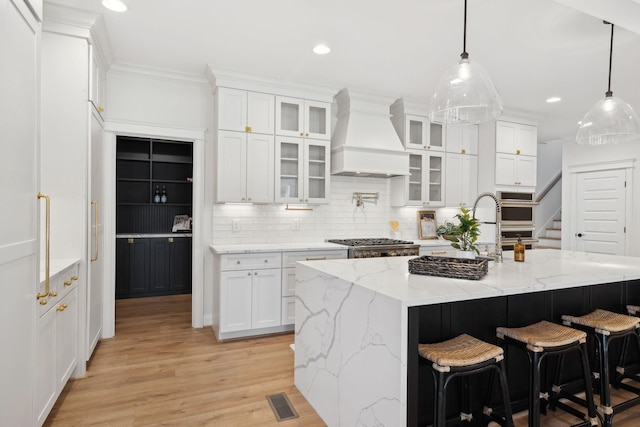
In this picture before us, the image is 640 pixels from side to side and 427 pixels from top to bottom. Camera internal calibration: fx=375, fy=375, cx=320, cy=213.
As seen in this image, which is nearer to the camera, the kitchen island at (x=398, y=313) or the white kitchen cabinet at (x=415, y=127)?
the kitchen island at (x=398, y=313)

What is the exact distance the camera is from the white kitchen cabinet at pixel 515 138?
541 centimetres

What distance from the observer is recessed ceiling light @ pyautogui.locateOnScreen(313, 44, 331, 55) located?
3361 mm

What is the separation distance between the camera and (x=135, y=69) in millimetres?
3859

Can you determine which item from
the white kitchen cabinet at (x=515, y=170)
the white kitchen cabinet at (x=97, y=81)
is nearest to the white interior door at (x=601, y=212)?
the white kitchen cabinet at (x=515, y=170)

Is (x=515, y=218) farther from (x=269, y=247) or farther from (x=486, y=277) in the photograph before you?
(x=486, y=277)

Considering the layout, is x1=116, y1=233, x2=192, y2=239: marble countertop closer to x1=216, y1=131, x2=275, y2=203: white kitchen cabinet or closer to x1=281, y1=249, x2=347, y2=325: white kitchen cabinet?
x1=216, y1=131, x2=275, y2=203: white kitchen cabinet

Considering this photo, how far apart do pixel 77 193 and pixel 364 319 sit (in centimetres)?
245

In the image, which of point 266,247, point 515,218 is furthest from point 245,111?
point 515,218

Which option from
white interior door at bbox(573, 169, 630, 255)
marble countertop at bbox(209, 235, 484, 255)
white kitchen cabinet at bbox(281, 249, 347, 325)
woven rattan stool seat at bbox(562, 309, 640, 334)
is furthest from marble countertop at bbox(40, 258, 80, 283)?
white interior door at bbox(573, 169, 630, 255)

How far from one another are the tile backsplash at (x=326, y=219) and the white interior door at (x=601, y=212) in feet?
9.97

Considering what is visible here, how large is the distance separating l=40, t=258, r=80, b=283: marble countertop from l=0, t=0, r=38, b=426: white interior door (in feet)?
1.28

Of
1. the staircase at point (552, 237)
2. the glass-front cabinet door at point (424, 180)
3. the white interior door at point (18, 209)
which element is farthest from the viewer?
the staircase at point (552, 237)

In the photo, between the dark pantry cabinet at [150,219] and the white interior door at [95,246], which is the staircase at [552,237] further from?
the white interior door at [95,246]

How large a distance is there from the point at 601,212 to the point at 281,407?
6712 mm
